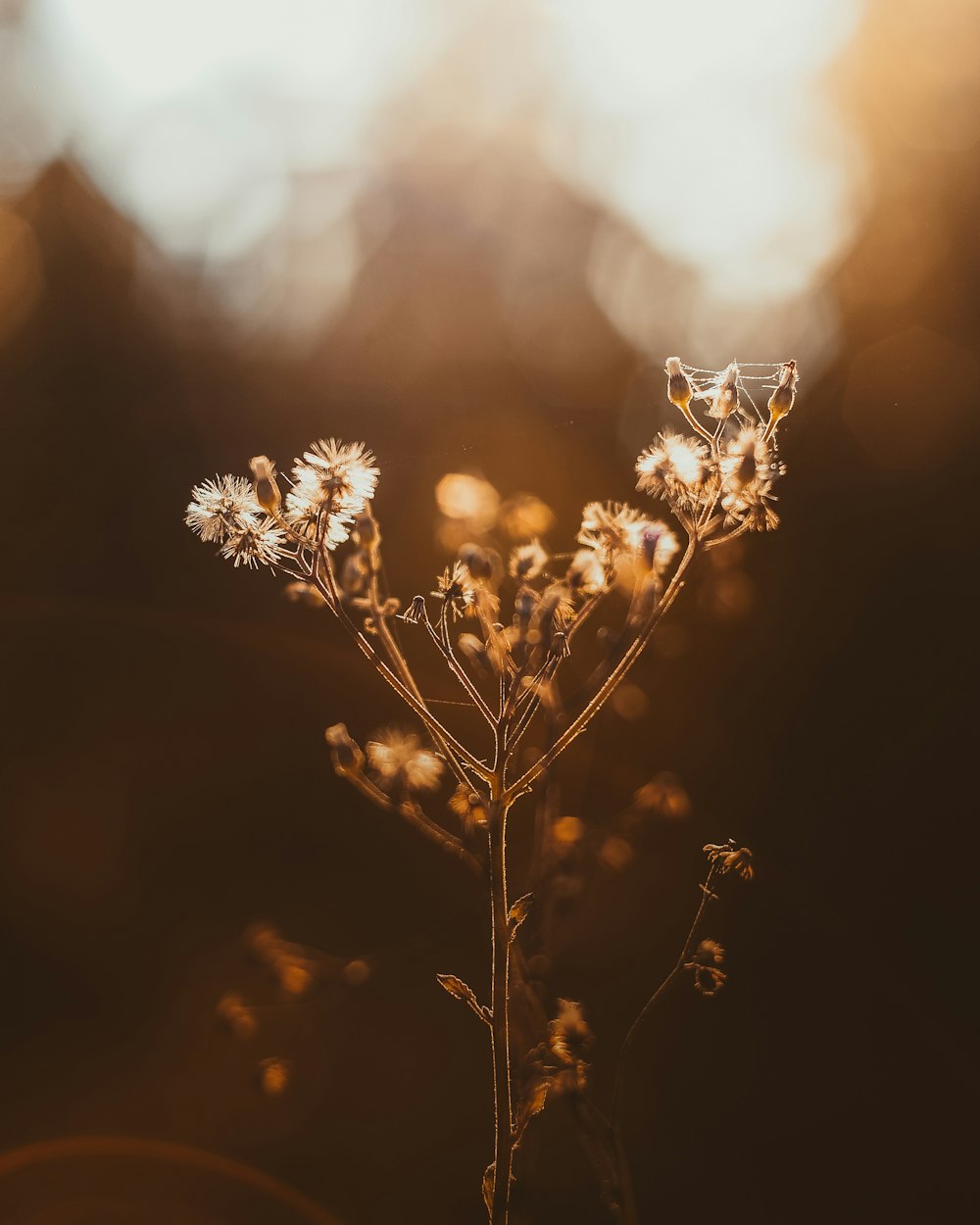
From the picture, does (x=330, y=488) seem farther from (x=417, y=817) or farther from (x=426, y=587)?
(x=426, y=587)

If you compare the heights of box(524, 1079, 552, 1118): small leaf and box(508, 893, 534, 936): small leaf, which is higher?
box(508, 893, 534, 936): small leaf

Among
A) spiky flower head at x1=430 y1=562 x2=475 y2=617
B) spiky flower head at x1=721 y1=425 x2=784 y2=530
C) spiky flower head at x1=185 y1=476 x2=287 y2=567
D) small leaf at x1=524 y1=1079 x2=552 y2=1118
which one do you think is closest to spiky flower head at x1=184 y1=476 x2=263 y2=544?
spiky flower head at x1=185 y1=476 x2=287 y2=567

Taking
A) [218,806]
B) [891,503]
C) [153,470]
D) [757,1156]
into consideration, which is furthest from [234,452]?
[757,1156]

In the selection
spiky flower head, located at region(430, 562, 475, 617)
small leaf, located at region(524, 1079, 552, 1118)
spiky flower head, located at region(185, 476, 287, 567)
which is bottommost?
small leaf, located at region(524, 1079, 552, 1118)

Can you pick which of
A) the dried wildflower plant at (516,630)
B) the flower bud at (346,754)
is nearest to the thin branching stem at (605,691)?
the dried wildflower plant at (516,630)

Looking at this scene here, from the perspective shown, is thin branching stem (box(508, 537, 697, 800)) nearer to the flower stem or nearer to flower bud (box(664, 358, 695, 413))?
the flower stem

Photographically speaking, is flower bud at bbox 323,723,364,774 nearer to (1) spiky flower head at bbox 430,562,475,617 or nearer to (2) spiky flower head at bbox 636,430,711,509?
(1) spiky flower head at bbox 430,562,475,617

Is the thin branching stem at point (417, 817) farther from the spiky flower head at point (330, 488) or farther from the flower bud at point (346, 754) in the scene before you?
the spiky flower head at point (330, 488)

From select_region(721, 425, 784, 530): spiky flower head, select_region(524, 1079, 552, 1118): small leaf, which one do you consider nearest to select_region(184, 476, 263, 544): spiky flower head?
select_region(721, 425, 784, 530): spiky flower head

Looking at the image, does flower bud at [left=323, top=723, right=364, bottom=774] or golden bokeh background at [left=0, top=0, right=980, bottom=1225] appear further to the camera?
golden bokeh background at [left=0, top=0, right=980, bottom=1225]
